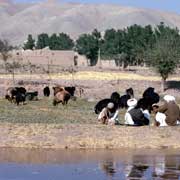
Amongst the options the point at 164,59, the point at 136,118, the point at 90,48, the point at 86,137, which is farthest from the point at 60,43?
the point at 86,137

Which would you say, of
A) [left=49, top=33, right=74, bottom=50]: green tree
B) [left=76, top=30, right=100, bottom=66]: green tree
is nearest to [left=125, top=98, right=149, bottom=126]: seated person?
[left=76, top=30, right=100, bottom=66]: green tree

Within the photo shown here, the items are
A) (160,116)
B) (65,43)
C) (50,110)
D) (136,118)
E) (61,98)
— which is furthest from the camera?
(65,43)

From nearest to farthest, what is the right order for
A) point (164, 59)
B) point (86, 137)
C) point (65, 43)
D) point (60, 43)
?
point (86, 137), point (164, 59), point (65, 43), point (60, 43)

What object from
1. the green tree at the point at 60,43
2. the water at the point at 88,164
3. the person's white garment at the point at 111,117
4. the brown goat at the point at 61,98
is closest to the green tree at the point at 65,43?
the green tree at the point at 60,43

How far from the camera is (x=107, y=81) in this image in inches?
2260

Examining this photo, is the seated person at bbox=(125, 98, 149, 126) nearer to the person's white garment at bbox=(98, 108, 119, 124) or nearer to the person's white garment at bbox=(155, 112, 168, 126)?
the person's white garment at bbox=(155, 112, 168, 126)

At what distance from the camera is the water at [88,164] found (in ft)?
39.8

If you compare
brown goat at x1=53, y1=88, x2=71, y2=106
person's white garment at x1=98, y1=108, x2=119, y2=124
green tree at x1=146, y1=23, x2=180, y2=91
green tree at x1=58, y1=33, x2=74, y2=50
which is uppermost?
green tree at x1=58, y1=33, x2=74, y2=50

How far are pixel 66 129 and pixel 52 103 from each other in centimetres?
1900

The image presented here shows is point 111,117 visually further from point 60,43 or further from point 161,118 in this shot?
point 60,43

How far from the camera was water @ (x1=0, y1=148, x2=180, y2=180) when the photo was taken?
39.8 feet

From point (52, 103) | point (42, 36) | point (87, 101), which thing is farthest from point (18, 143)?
point (42, 36)

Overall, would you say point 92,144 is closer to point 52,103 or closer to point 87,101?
point 52,103

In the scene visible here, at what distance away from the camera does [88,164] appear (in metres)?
13.8
